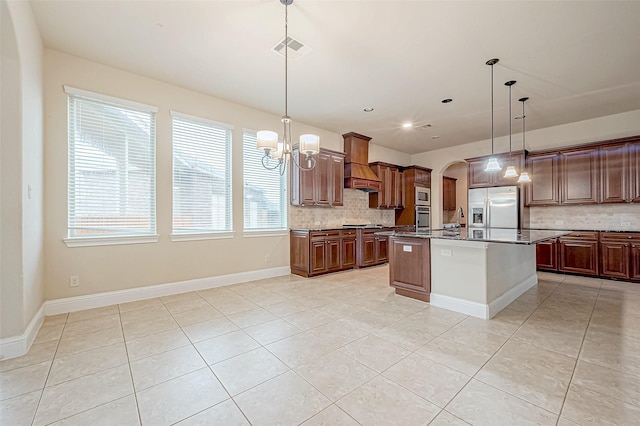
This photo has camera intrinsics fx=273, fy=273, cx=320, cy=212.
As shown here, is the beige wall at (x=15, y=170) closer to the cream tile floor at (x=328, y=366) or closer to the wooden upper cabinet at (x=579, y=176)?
the cream tile floor at (x=328, y=366)

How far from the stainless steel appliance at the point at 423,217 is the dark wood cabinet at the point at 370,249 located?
1.57 meters

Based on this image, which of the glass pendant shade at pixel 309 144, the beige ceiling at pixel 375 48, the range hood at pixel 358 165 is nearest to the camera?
the beige ceiling at pixel 375 48

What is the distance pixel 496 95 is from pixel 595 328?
132 inches

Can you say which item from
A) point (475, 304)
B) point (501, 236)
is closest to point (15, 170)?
point (475, 304)

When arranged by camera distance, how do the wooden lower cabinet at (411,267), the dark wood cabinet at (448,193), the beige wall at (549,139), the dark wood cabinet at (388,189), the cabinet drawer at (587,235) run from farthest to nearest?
the dark wood cabinet at (448,193), the dark wood cabinet at (388,189), the beige wall at (549,139), the cabinet drawer at (587,235), the wooden lower cabinet at (411,267)

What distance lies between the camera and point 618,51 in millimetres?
3086

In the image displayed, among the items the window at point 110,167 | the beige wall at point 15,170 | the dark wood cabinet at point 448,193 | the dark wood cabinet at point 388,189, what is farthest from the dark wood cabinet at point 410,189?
the beige wall at point 15,170

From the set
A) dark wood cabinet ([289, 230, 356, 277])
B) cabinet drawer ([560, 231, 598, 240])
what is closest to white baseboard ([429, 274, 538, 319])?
dark wood cabinet ([289, 230, 356, 277])

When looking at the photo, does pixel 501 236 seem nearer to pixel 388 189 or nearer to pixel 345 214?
pixel 345 214

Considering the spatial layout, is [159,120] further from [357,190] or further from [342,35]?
[357,190]

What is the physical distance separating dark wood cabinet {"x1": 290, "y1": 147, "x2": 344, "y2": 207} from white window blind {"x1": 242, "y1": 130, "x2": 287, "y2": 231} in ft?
0.94

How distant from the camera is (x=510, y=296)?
356 cm

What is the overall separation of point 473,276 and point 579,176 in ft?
13.2

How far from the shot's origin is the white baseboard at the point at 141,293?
3.20 metres
